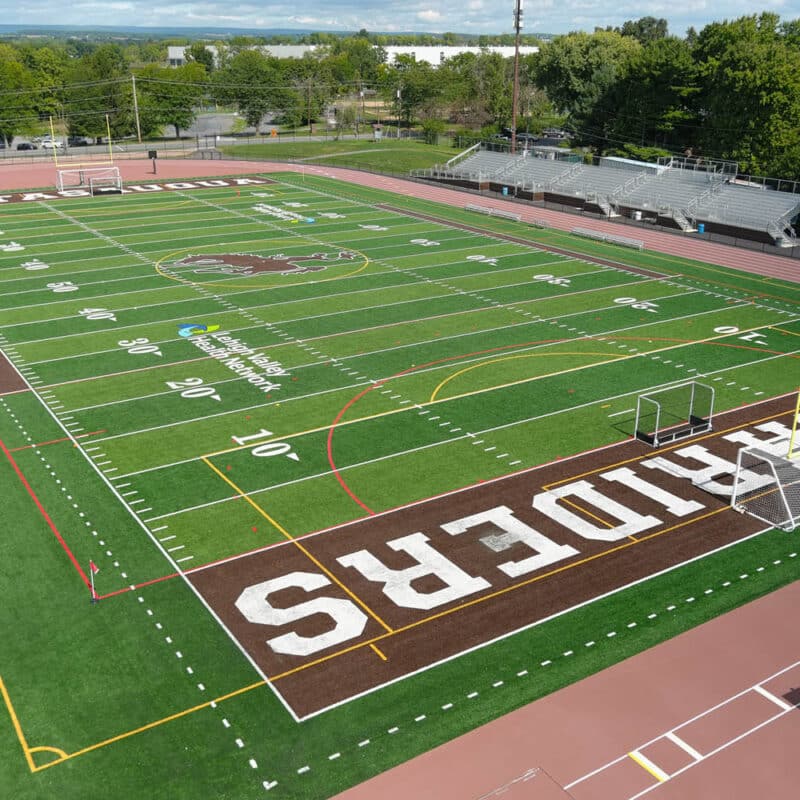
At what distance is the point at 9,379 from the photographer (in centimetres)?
2733

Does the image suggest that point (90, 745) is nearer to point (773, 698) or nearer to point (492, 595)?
point (492, 595)

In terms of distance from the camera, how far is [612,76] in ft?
269

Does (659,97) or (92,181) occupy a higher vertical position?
(659,97)

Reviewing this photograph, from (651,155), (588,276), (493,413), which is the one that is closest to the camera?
(493,413)

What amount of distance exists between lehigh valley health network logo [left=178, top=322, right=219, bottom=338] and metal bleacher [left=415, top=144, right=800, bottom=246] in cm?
3067

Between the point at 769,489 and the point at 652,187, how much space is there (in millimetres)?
41913

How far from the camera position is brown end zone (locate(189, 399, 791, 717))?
14.7m

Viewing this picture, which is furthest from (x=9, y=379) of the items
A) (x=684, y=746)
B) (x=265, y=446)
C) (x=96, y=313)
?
(x=684, y=746)

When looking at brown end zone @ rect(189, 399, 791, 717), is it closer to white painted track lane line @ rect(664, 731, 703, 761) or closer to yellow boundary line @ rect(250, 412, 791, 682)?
yellow boundary line @ rect(250, 412, 791, 682)

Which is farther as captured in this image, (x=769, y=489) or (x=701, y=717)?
(x=769, y=489)

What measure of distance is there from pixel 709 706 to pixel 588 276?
2807cm

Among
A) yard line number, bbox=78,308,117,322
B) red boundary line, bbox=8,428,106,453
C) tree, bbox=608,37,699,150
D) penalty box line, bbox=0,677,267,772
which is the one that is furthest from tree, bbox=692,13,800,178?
penalty box line, bbox=0,677,267,772

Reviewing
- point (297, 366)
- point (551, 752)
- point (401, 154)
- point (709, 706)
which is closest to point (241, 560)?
point (551, 752)

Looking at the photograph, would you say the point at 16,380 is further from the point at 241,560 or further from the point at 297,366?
the point at 241,560
